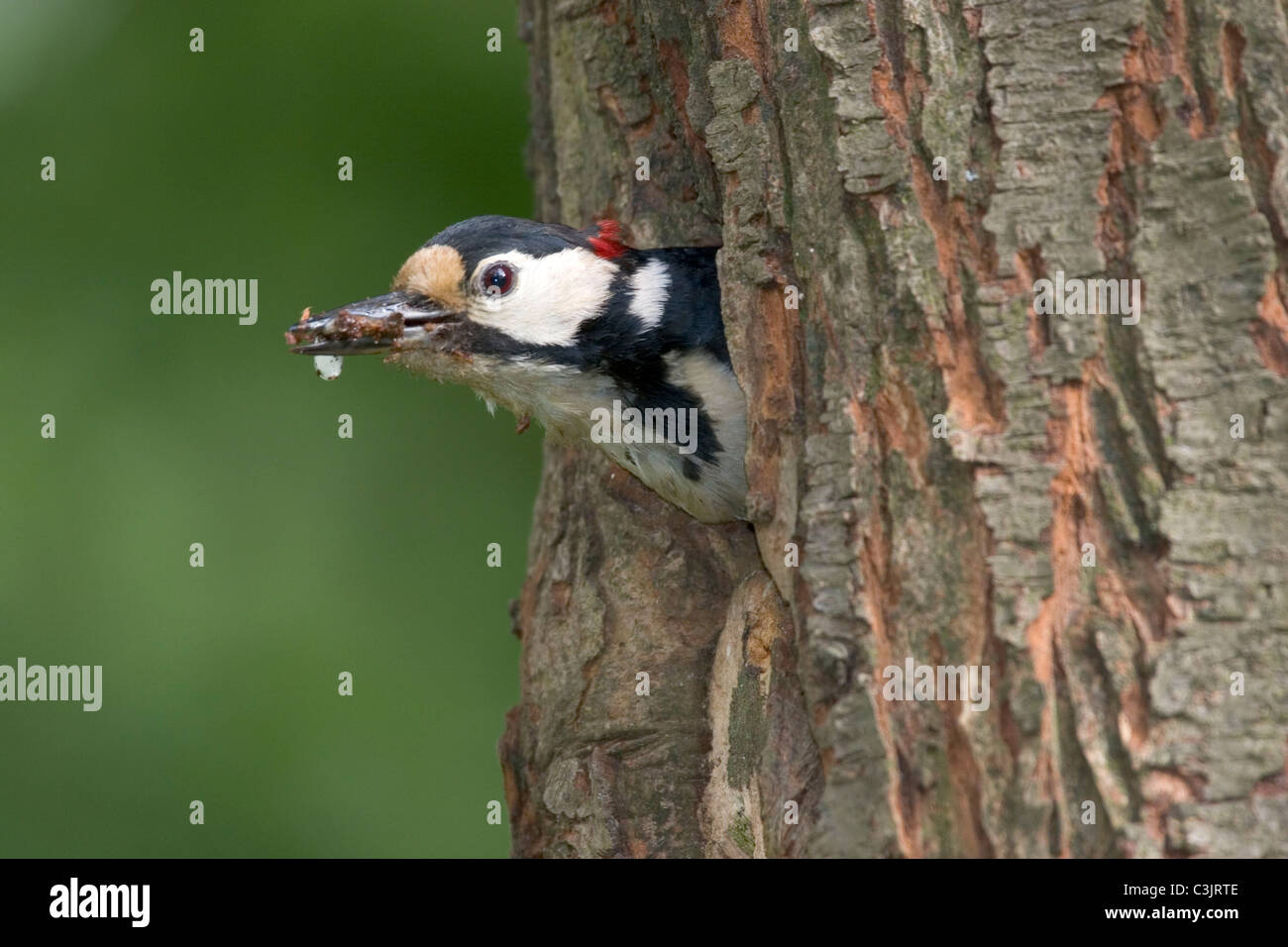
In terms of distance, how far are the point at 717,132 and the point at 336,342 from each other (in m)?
1.01

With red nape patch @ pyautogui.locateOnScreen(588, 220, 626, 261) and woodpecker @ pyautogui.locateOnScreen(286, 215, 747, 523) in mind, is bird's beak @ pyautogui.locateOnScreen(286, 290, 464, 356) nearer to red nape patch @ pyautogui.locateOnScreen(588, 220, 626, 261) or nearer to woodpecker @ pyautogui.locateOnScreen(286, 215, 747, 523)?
woodpecker @ pyautogui.locateOnScreen(286, 215, 747, 523)

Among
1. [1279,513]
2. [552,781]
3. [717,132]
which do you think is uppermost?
[717,132]

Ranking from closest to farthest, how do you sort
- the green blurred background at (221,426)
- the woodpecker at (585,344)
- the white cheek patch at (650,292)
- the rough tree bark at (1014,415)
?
the rough tree bark at (1014,415), the woodpecker at (585,344), the white cheek patch at (650,292), the green blurred background at (221,426)

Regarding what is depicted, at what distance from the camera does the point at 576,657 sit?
3.42 meters

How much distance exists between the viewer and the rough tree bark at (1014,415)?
2.10 meters

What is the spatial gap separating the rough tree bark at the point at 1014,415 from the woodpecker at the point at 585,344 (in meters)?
0.60

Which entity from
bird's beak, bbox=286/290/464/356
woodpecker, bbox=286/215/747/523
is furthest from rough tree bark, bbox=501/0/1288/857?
bird's beak, bbox=286/290/464/356

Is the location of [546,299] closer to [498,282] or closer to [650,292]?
[498,282]

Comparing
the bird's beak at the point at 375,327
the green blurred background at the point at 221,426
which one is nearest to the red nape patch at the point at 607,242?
the bird's beak at the point at 375,327

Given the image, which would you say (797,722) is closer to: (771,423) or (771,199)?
(771,423)

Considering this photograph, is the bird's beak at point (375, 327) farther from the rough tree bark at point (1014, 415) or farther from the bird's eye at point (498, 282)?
the rough tree bark at point (1014, 415)

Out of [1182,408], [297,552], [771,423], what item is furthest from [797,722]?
[297,552]

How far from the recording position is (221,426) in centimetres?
457

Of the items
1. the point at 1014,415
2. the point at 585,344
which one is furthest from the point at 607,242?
the point at 1014,415
